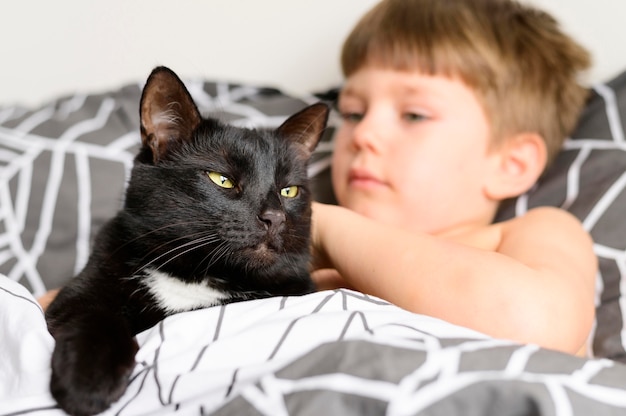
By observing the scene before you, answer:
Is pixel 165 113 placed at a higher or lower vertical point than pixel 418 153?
higher

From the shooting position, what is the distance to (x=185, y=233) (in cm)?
80

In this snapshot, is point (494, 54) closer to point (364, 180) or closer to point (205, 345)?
point (364, 180)

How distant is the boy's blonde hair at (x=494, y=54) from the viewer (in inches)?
49.6

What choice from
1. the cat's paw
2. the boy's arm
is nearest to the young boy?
the boy's arm

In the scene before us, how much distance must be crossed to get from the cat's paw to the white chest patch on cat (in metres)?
0.12

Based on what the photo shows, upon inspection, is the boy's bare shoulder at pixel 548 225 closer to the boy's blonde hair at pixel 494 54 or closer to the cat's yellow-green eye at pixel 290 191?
the boy's blonde hair at pixel 494 54

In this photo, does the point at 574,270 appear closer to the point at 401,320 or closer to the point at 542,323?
the point at 542,323

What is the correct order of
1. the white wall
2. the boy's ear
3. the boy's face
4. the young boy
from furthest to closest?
the white wall → the boy's ear → the boy's face → the young boy

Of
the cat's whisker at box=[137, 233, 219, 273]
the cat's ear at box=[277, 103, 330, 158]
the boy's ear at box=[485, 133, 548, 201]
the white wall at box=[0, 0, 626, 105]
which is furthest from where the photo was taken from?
the white wall at box=[0, 0, 626, 105]

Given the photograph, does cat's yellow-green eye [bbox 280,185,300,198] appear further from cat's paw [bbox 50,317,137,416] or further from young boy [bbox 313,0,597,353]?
cat's paw [bbox 50,317,137,416]

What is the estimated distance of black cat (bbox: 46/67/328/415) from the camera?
80cm

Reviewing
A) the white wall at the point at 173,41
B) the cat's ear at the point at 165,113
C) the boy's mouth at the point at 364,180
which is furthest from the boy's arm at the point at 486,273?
the white wall at the point at 173,41

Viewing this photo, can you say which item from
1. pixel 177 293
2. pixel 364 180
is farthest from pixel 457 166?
pixel 177 293

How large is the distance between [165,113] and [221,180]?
144 millimetres
